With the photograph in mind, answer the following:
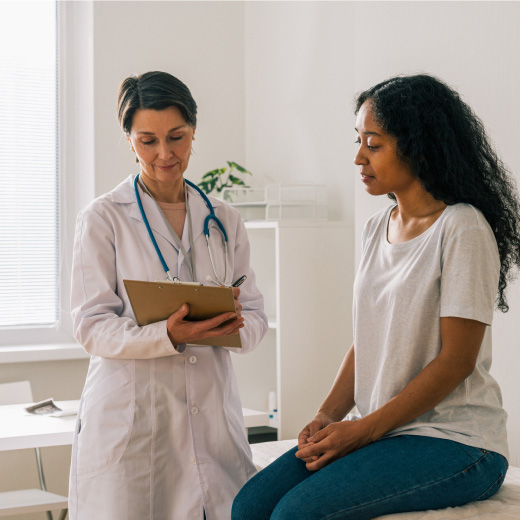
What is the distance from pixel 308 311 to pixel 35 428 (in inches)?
47.5

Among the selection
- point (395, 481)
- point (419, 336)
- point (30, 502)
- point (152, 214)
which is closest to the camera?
point (395, 481)

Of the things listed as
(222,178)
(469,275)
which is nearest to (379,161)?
(469,275)

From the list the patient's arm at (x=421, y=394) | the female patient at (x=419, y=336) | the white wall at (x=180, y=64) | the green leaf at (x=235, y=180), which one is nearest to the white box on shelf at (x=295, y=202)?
the green leaf at (x=235, y=180)

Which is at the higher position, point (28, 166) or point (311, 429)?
point (28, 166)

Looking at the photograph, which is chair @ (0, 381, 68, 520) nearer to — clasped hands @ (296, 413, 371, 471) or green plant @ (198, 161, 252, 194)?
clasped hands @ (296, 413, 371, 471)

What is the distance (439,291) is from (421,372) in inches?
6.5

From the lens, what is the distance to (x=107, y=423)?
62.1 inches

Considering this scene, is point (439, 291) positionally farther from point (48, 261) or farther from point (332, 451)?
point (48, 261)

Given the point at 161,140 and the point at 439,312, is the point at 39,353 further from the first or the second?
the point at 439,312

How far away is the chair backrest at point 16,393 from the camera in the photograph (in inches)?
121

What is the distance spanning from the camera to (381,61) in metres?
2.51

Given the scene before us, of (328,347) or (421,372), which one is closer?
(421,372)

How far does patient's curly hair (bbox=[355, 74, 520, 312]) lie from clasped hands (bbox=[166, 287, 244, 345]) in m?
0.48

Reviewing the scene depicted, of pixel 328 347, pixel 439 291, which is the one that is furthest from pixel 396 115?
pixel 328 347
